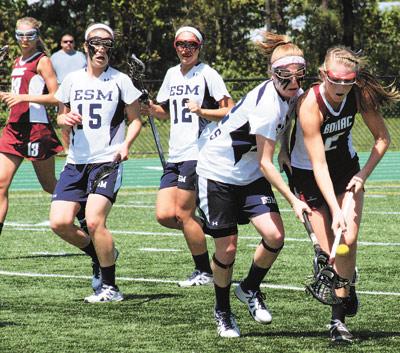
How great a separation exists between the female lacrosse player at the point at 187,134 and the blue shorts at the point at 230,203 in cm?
217

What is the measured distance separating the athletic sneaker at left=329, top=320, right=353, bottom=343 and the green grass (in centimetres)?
7

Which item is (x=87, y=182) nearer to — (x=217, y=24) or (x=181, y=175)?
(x=181, y=175)

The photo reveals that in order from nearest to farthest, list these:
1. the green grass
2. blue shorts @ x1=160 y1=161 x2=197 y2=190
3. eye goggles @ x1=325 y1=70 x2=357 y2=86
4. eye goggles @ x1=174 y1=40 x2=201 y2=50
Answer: eye goggles @ x1=325 y1=70 x2=357 y2=86 < the green grass < blue shorts @ x1=160 y1=161 x2=197 y2=190 < eye goggles @ x1=174 y1=40 x2=201 y2=50

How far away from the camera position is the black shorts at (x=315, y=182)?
24.1 feet

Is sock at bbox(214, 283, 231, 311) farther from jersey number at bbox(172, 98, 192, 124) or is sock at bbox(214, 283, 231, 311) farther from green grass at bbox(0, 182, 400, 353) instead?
jersey number at bbox(172, 98, 192, 124)

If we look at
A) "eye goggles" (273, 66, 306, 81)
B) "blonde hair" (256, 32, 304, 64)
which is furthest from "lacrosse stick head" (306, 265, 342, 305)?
"blonde hair" (256, 32, 304, 64)

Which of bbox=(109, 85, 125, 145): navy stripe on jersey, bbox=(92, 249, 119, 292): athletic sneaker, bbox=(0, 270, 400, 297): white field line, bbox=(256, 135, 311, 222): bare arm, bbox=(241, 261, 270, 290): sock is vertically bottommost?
bbox=(0, 270, 400, 297): white field line

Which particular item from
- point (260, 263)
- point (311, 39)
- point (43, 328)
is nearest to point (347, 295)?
point (260, 263)

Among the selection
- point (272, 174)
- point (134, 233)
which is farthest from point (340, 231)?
point (134, 233)

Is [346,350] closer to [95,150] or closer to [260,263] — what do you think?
[260,263]

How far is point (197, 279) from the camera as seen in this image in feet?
31.8

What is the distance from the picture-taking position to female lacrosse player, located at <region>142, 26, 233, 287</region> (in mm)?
9656

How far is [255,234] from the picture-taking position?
1309cm

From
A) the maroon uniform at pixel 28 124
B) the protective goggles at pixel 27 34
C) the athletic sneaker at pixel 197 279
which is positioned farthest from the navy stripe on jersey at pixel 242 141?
the maroon uniform at pixel 28 124
